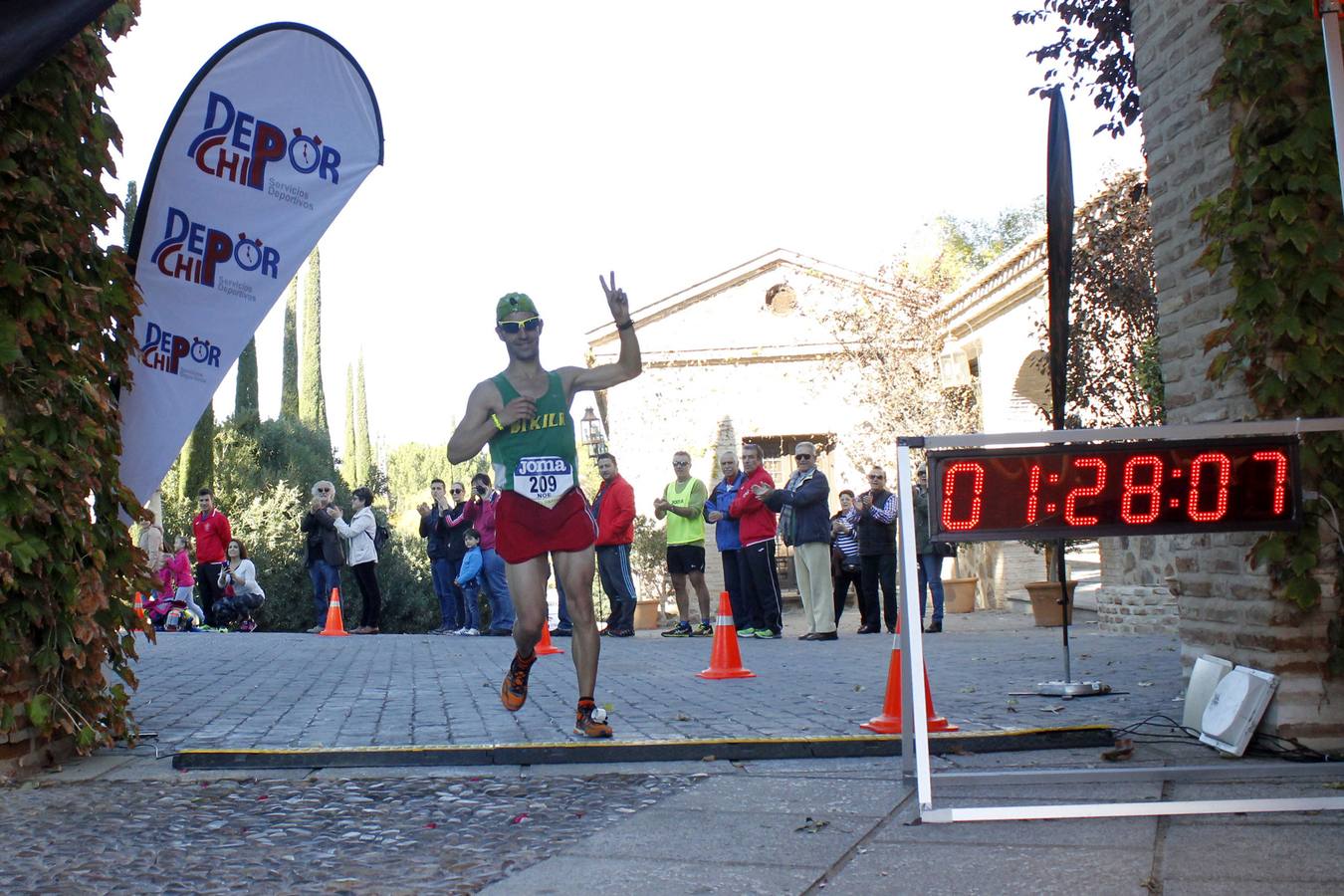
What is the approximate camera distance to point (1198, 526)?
4.54m

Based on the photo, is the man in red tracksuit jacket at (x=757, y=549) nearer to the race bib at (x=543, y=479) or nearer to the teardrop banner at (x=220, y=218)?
the race bib at (x=543, y=479)

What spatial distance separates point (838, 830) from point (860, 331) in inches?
878

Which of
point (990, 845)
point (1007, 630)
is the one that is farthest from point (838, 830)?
point (1007, 630)

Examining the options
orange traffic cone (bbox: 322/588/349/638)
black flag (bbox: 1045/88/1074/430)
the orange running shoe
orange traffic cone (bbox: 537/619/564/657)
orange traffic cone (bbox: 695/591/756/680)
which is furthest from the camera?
orange traffic cone (bbox: 322/588/349/638)

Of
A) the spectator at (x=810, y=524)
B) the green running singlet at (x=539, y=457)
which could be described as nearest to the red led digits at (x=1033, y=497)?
the green running singlet at (x=539, y=457)

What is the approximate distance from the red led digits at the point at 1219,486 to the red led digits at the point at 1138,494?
124 mm

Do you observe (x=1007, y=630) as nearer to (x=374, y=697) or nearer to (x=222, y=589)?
(x=374, y=697)

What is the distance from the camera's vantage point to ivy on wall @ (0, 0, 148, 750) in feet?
16.9

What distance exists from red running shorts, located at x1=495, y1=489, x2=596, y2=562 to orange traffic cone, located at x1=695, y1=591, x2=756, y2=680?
3345mm

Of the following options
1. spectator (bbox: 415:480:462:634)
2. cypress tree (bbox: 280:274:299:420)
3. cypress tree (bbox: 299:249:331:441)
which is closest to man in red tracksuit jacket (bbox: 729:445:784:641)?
spectator (bbox: 415:480:462:634)

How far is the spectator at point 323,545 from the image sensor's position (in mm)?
16312

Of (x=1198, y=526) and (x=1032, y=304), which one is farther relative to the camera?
(x=1032, y=304)

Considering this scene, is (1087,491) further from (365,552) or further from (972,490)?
(365,552)

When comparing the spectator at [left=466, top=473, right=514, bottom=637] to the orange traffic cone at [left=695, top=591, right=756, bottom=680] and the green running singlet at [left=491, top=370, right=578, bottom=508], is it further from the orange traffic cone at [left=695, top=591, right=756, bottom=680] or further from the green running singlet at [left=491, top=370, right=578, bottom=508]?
the green running singlet at [left=491, top=370, right=578, bottom=508]
